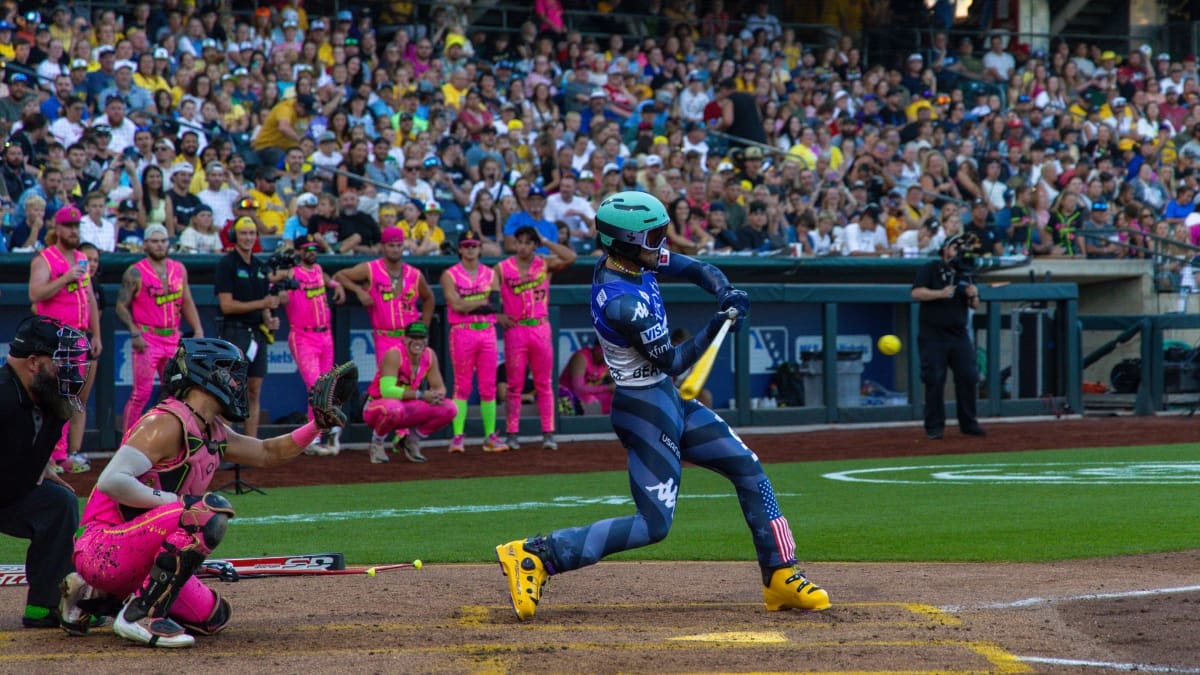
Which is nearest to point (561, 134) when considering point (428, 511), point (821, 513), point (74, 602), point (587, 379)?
point (587, 379)

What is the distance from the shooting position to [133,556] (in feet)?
17.3

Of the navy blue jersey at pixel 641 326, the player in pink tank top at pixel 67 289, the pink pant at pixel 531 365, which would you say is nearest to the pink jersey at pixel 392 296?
the pink pant at pixel 531 365

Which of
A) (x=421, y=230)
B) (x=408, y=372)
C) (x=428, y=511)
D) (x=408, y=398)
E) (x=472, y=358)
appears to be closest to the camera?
(x=428, y=511)

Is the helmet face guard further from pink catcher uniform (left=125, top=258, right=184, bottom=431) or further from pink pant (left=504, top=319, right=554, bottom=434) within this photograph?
pink pant (left=504, top=319, right=554, bottom=434)

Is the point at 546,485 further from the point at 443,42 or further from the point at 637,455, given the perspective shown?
the point at 443,42

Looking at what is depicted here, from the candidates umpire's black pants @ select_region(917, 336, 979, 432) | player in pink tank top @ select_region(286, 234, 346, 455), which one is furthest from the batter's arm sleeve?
umpire's black pants @ select_region(917, 336, 979, 432)

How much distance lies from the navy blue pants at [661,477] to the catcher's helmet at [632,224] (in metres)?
0.56

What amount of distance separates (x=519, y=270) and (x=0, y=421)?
8649 mm

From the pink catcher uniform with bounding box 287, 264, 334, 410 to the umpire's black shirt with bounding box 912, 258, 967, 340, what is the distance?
5767mm

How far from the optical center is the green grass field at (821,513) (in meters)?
7.68

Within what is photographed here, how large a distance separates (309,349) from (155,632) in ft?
27.5

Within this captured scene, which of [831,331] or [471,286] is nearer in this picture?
[471,286]

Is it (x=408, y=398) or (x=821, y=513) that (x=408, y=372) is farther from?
(x=821, y=513)

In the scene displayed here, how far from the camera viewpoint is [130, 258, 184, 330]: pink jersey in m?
12.5
